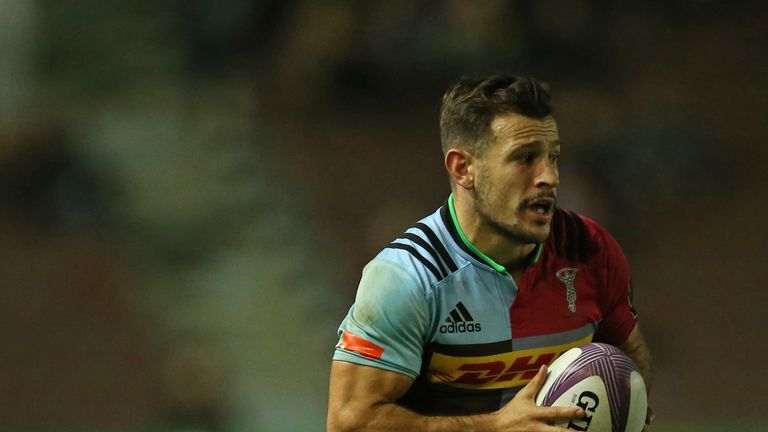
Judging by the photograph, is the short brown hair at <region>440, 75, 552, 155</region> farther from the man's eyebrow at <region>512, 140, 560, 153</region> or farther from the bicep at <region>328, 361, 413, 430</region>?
the bicep at <region>328, 361, 413, 430</region>

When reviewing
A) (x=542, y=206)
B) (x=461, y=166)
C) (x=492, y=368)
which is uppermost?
(x=461, y=166)

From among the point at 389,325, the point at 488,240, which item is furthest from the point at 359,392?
the point at 488,240

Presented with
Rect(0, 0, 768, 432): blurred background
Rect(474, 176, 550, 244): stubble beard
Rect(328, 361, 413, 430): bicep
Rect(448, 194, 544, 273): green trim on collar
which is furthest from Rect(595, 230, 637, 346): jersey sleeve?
Rect(0, 0, 768, 432): blurred background

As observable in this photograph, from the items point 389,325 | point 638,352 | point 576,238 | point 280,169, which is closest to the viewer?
point 389,325

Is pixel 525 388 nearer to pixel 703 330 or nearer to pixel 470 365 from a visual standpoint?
pixel 470 365

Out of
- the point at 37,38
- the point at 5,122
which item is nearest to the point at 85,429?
the point at 5,122

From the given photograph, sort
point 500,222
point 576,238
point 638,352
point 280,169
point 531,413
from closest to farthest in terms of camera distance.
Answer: point 531,413 < point 500,222 < point 576,238 < point 638,352 < point 280,169

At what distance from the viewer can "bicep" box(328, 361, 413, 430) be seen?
3160mm

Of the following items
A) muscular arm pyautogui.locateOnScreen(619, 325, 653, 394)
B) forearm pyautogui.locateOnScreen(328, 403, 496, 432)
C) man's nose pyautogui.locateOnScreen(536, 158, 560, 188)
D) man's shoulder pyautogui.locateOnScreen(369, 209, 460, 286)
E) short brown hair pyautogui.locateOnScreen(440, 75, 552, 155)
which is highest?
short brown hair pyautogui.locateOnScreen(440, 75, 552, 155)

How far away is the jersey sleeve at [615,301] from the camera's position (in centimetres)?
355

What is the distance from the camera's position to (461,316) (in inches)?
130

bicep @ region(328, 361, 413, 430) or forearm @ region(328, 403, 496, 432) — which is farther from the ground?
bicep @ region(328, 361, 413, 430)

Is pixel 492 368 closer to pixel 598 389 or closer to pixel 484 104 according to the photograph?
pixel 598 389

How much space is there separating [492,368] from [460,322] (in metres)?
0.19
